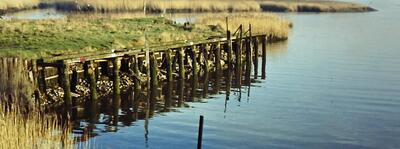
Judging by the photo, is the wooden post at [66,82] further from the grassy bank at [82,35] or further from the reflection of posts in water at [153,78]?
Answer: the reflection of posts in water at [153,78]

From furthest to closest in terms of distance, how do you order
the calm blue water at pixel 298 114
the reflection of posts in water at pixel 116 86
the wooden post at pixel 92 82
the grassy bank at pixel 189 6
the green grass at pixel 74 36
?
the grassy bank at pixel 189 6 < the green grass at pixel 74 36 < the reflection of posts in water at pixel 116 86 < the wooden post at pixel 92 82 < the calm blue water at pixel 298 114

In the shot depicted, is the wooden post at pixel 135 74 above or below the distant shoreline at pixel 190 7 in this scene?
below

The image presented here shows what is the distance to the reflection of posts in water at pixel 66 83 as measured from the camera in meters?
22.0

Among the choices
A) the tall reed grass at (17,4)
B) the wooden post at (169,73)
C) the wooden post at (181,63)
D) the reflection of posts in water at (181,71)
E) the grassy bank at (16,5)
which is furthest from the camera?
the tall reed grass at (17,4)

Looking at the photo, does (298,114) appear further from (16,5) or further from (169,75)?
(16,5)

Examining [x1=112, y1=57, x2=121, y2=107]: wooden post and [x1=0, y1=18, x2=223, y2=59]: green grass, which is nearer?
[x1=112, y1=57, x2=121, y2=107]: wooden post

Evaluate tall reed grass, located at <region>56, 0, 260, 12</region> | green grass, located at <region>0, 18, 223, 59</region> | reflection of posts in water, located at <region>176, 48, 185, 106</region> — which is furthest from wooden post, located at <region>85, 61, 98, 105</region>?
tall reed grass, located at <region>56, 0, 260, 12</region>

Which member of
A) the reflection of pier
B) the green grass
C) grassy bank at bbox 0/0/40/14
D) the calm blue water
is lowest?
the calm blue water

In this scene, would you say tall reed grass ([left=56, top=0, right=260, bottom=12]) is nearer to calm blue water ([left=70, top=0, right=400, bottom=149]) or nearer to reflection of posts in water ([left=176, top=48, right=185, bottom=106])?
calm blue water ([left=70, top=0, right=400, bottom=149])

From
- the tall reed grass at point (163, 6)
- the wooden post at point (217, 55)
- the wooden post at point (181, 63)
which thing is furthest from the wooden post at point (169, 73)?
the tall reed grass at point (163, 6)

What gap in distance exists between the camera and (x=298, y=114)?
24.3 metres

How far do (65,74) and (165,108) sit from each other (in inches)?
183

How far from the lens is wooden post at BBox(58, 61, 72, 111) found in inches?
865

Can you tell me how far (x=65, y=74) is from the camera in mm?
21953
